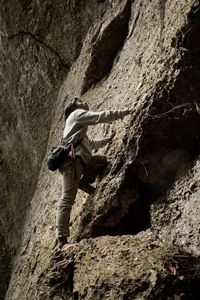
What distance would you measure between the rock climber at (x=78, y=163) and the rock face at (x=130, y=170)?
0.20 m

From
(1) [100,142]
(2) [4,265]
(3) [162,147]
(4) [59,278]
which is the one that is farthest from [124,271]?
(2) [4,265]

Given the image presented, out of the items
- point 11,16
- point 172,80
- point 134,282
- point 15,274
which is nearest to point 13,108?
point 11,16

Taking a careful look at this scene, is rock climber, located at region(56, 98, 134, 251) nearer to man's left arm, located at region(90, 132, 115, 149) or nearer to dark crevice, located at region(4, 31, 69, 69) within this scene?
man's left arm, located at region(90, 132, 115, 149)

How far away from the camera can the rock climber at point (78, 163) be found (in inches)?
251

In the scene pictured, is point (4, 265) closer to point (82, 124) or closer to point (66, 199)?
point (66, 199)

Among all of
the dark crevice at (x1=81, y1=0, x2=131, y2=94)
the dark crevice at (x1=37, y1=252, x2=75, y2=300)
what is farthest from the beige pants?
the dark crevice at (x1=81, y1=0, x2=131, y2=94)

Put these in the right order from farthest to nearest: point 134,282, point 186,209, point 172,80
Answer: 1. point 172,80
2. point 186,209
3. point 134,282

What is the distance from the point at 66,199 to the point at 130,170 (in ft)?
3.05

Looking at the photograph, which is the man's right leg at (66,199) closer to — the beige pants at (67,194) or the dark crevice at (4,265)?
the beige pants at (67,194)

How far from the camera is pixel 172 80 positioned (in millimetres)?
6258

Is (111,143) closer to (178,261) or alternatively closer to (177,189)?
(177,189)

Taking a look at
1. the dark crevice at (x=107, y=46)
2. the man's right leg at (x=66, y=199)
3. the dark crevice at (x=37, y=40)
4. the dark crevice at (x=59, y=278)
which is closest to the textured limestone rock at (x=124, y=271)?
the dark crevice at (x=59, y=278)

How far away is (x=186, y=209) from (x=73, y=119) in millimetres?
2008

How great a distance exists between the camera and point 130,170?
6395 millimetres
